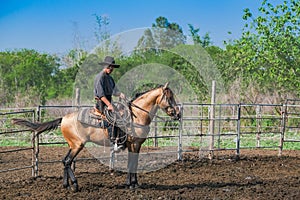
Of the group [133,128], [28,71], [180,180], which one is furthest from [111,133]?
[28,71]

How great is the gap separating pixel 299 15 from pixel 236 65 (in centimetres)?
578

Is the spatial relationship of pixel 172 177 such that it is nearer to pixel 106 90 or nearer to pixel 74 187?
pixel 74 187

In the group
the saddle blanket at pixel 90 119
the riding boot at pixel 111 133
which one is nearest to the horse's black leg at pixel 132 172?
the riding boot at pixel 111 133

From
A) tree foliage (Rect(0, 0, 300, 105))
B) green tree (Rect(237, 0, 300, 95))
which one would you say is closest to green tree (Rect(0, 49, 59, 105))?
tree foliage (Rect(0, 0, 300, 105))

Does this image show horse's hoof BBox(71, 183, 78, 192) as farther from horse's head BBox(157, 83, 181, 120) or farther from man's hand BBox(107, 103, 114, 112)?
horse's head BBox(157, 83, 181, 120)

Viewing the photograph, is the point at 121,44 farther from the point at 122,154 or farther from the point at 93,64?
the point at 122,154

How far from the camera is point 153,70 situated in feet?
34.0

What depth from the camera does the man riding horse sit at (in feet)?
21.3

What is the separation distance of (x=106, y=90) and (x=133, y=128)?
81cm

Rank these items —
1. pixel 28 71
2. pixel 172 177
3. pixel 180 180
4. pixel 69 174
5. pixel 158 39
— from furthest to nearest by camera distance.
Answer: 1. pixel 28 71
2. pixel 158 39
3. pixel 172 177
4. pixel 180 180
5. pixel 69 174

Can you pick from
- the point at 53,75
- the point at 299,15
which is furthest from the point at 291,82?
the point at 53,75

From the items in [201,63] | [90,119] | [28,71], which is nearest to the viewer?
[90,119]

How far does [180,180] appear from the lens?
7582 mm

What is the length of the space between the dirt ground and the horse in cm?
36
